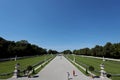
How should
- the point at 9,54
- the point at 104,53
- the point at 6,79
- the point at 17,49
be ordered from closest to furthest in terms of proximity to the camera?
the point at 6,79, the point at 9,54, the point at 104,53, the point at 17,49

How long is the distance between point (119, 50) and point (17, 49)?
146ft

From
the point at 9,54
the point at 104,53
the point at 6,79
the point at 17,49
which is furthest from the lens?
the point at 17,49

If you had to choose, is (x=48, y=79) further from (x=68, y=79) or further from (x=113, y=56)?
(x=113, y=56)

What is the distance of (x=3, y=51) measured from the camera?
5847 cm

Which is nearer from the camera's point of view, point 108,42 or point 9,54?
point 9,54

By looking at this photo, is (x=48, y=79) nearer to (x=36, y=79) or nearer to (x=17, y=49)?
(x=36, y=79)

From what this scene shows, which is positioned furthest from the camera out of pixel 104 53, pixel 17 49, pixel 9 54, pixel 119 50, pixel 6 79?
pixel 17 49

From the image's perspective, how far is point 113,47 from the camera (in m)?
64.6

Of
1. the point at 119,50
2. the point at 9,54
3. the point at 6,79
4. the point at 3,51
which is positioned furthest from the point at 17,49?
the point at 6,79

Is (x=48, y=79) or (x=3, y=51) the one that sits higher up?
(x=3, y=51)

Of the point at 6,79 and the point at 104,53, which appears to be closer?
the point at 6,79

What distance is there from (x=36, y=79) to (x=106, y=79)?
21.9 feet

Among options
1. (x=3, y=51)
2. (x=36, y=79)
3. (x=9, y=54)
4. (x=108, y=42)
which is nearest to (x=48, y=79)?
(x=36, y=79)

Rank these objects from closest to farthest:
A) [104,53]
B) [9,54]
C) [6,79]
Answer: [6,79], [9,54], [104,53]
